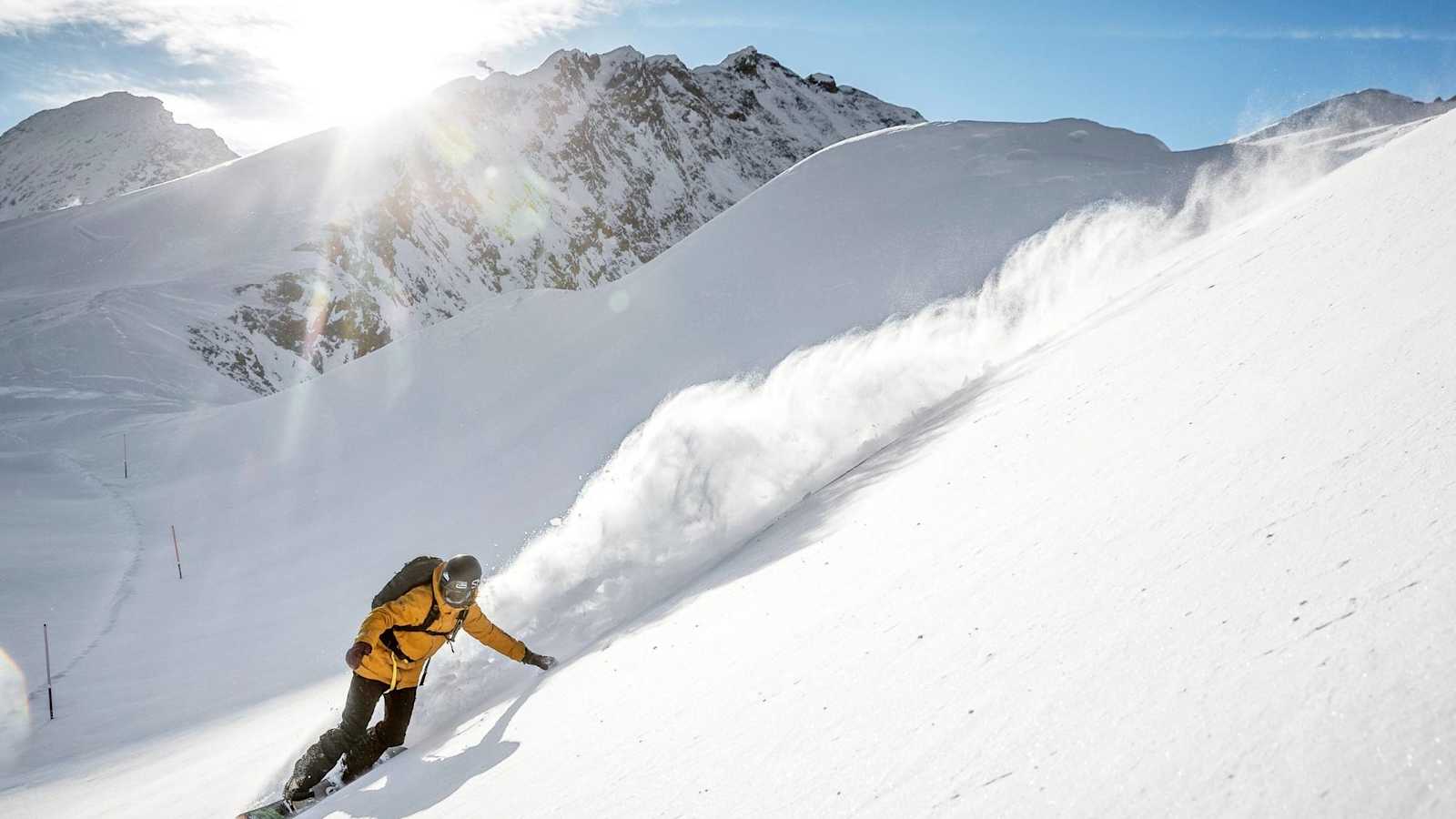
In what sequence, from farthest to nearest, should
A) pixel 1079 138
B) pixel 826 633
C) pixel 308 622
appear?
1. pixel 1079 138
2. pixel 308 622
3. pixel 826 633

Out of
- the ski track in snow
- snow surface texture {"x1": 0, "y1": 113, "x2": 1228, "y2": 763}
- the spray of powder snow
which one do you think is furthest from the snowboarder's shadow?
the ski track in snow

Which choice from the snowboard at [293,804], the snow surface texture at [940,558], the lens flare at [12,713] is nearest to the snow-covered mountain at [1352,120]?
the snow surface texture at [940,558]

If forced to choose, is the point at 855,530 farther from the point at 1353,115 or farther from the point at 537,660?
the point at 1353,115

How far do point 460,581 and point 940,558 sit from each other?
2.94m

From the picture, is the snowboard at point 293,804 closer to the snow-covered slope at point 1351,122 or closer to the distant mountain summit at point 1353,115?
the snow-covered slope at point 1351,122

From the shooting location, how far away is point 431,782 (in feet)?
14.0

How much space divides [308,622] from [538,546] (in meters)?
4.76

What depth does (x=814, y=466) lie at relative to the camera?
293 inches

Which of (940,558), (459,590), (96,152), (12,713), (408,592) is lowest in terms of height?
(940,558)

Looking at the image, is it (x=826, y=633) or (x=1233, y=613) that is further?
(x=826, y=633)

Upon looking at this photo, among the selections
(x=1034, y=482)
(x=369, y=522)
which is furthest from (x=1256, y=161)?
(x=369, y=522)

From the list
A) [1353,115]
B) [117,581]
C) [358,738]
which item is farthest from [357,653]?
[1353,115]

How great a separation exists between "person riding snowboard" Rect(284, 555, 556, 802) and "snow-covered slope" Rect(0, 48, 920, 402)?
4275 cm

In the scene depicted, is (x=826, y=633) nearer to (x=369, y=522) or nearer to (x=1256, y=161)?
(x=369, y=522)
